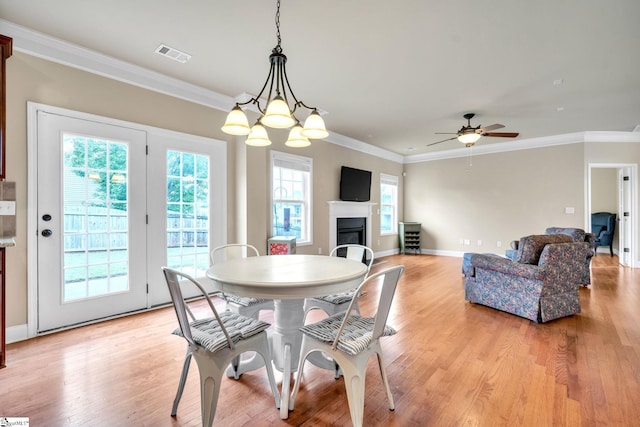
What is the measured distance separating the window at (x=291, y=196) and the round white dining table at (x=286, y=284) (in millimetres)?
2665

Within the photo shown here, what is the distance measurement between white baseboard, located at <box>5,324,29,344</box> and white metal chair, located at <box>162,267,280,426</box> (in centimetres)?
200

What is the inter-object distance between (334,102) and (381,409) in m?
3.79

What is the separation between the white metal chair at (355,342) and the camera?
5.05 feet

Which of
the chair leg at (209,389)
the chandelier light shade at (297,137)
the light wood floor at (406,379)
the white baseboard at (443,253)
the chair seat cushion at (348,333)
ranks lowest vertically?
the light wood floor at (406,379)

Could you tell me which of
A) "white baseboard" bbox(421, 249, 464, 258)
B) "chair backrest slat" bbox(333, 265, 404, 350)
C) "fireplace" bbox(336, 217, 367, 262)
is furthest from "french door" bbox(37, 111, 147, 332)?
"white baseboard" bbox(421, 249, 464, 258)

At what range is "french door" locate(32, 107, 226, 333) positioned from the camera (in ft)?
9.11

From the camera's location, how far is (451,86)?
377cm

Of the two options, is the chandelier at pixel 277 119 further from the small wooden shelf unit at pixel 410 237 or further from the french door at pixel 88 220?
the small wooden shelf unit at pixel 410 237

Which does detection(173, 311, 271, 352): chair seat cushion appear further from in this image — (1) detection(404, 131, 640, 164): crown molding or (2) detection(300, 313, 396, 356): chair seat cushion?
(1) detection(404, 131, 640, 164): crown molding

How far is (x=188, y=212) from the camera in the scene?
148 inches

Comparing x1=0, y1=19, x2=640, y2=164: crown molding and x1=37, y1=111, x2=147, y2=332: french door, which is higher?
x1=0, y1=19, x2=640, y2=164: crown molding

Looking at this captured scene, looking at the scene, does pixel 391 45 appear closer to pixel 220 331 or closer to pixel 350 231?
pixel 220 331

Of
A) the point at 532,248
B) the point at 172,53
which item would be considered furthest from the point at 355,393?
the point at 172,53

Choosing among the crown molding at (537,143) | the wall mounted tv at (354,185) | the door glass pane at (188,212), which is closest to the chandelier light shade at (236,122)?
the door glass pane at (188,212)
